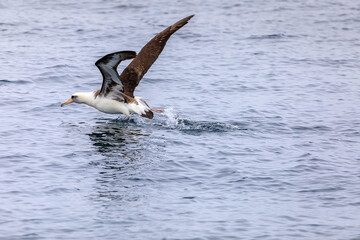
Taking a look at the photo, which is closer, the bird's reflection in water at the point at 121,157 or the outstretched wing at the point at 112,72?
the bird's reflection in water at the point at 121,157

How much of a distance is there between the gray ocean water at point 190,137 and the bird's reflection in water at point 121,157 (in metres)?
0.04

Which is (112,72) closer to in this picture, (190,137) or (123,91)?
(123,91)

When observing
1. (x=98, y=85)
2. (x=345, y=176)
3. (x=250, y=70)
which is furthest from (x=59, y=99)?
(x=345, y=176)

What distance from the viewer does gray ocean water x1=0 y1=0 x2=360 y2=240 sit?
10594mm

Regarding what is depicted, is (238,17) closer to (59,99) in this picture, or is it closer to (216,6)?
(216,6)

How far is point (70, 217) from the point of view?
10500 millimetres

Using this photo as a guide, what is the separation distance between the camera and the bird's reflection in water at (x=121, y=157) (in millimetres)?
11484

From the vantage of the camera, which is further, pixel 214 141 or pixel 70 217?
pixel 214 141

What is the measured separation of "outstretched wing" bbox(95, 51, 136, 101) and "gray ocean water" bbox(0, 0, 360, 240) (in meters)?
0.72

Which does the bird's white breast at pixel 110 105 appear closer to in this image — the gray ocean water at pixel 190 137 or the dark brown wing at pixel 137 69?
the gray ocean water at pixel 190 137

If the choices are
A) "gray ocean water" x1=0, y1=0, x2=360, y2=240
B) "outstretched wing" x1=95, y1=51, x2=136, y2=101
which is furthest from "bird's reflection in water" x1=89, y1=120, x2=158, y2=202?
"outstretched wing" x1=95, y1=51, x2=136, y2=101

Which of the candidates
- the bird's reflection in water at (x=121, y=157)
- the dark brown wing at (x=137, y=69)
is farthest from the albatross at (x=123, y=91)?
the bird's reflection in water at (x=121, y=157)

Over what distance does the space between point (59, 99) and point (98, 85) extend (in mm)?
2077

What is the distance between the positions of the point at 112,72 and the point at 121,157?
2.14m
